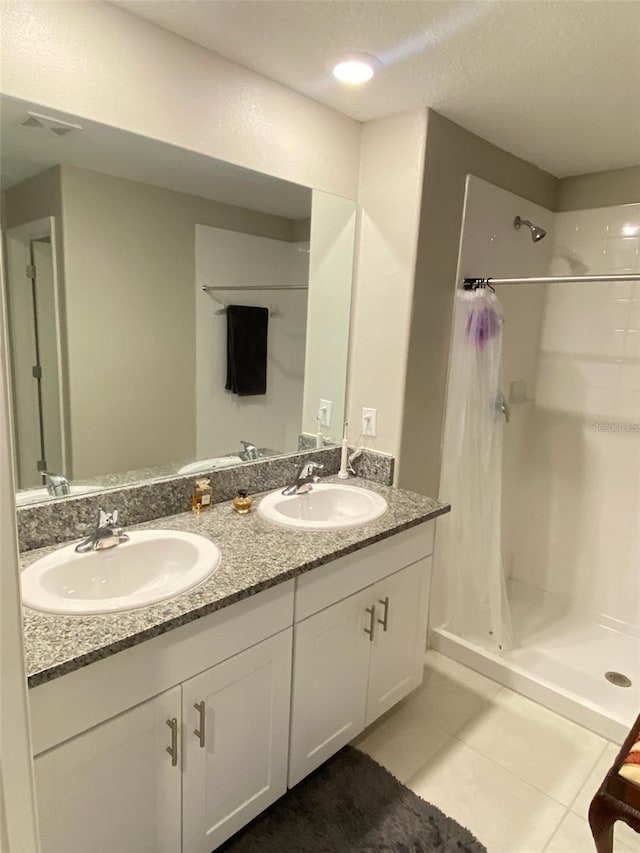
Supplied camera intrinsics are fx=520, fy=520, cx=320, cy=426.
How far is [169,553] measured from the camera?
149 centimetres

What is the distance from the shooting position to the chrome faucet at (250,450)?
1.97 meters

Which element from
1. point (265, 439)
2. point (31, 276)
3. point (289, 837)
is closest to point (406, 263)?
point (265, 439)

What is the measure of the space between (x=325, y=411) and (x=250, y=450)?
1.34 ft

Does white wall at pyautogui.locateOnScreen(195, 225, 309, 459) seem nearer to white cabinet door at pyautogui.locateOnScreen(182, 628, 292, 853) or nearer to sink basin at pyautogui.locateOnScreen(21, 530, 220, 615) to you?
sink basin at pyautogui.locateOnScreen(21, 530, 220, 615)

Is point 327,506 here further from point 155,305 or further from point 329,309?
point 155,305

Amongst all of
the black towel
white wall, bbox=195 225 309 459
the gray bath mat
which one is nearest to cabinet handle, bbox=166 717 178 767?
the gray bath mat

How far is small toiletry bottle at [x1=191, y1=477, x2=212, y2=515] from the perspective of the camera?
5.62ft

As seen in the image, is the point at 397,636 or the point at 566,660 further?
the point at 566,660

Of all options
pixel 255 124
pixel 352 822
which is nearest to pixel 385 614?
pixel 352 822

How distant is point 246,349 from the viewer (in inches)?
77.0

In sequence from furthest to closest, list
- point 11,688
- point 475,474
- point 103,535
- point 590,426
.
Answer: point 590,426 → point 475,474 → point 103,535 → point 11,688

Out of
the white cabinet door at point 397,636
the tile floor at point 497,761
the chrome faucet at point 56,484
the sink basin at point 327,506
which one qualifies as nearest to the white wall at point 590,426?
the tile floor at point 497,761

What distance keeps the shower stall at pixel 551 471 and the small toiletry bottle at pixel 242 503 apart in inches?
37.3

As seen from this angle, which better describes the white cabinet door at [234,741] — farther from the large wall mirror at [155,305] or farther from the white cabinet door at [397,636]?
the large wall mirror at [155,305]
